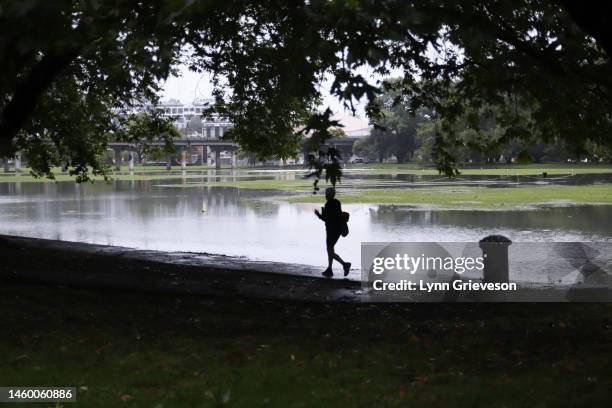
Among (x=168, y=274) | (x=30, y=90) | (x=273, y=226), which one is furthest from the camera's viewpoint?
(x=273, y=226)

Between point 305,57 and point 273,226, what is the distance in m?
22.3

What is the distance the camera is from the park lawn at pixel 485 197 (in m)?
39.1

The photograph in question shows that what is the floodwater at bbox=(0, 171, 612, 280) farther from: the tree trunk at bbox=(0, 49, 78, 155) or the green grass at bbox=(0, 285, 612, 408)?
the green grass at bbox=(0, 285, 612, 408)

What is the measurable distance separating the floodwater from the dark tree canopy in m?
4.05

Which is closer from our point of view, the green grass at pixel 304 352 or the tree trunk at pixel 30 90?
the green grass at pixel 304 352

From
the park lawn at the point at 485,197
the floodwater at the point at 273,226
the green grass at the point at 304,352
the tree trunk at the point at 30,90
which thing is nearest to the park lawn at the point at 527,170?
the park lawn at the point at 485,197

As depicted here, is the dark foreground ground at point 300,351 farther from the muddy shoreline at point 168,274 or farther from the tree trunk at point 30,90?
the tree trunk at point 30,90

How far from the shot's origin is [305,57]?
6934 millimetres

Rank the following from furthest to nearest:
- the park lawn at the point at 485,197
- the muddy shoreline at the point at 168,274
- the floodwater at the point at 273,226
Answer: the park lawn at the point at 485,197
the floodwater at the point at 273,226
the muddy shoreline at the point at 168,274

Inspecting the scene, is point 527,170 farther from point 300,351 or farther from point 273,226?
point 300,351

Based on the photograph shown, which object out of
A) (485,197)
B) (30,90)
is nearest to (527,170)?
(485,197)

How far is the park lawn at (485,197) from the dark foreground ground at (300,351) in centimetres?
2665

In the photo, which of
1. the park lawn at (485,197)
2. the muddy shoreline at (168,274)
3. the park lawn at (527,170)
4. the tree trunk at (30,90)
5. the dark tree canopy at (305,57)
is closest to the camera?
the dark tree canopy at (305,57)

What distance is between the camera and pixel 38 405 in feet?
20.2
